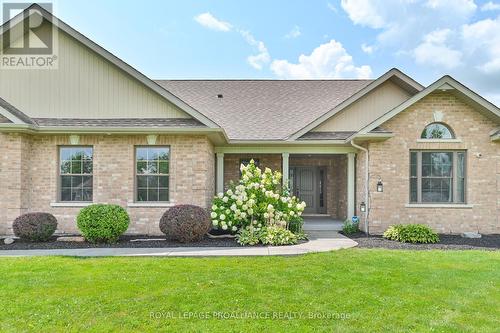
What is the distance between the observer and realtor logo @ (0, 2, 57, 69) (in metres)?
11.3

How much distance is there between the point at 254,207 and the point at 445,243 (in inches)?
218

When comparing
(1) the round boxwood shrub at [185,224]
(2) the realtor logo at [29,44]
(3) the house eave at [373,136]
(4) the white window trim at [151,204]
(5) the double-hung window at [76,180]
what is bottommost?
(1) the round boxwood shrub at [185,224]

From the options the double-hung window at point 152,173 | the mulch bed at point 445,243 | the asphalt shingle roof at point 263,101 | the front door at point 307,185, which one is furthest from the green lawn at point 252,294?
the front door at point 307,185

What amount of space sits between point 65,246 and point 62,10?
7903 mm

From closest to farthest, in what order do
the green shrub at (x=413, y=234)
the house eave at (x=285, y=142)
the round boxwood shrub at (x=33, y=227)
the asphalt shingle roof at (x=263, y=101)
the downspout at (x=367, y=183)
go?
the round boxwood shrub at (x=33, y=227)
the green shrub at (x=413, y=234)
the downspout at (x=367, y=183)
the house eave at (x=285, y=142)
the asphalt shingle roof at (x=263, y=101)

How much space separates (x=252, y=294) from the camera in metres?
5.57

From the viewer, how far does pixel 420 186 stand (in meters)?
11.8

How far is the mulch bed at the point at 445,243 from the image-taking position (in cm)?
961

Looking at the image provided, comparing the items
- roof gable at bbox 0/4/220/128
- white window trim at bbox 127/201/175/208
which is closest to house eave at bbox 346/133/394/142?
roof gable at bbox 0/4/220/128

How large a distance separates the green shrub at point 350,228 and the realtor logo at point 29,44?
35.9 ft

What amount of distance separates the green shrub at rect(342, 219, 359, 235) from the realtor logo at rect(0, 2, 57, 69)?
10.9m

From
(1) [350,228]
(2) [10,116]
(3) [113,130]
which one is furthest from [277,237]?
(2) [10,116]

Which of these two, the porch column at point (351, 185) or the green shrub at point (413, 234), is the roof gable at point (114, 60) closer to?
the porch column at point (351, 185)

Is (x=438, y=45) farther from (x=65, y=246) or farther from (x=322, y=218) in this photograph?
(x=65, y=246)
